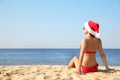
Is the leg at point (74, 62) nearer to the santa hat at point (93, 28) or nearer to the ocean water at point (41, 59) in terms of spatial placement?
the santa hat at point (93, 28)

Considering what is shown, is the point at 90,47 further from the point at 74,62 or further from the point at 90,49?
the point at 74,62

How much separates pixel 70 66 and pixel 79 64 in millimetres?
1180

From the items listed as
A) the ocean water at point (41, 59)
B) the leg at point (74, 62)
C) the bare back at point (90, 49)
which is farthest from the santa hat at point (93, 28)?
the ocean water at point (41, 59)

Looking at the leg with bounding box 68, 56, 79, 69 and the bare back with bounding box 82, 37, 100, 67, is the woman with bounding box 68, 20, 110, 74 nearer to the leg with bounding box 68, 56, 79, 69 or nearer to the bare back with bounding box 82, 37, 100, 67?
the bare back with bounding box 82, 37, 100, 67

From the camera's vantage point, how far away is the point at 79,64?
A: 5906mm

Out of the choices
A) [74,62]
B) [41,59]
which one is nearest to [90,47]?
[74,62]

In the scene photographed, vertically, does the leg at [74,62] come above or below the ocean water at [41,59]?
above

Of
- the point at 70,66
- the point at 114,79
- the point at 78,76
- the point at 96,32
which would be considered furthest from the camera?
the point at 70,66

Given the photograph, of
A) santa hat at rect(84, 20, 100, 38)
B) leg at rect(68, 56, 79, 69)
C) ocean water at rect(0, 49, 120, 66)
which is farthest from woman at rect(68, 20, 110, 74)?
ocean water at rect(0, 49, 120, 66)

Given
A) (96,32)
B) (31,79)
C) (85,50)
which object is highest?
(96,32)

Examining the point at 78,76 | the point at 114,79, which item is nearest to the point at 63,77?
the point at 78,76

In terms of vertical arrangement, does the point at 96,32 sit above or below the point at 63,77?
above

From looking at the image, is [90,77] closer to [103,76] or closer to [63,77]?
[103,76]

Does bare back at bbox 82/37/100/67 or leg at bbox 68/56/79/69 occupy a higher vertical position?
bare back at bbox 82/37/100/67
